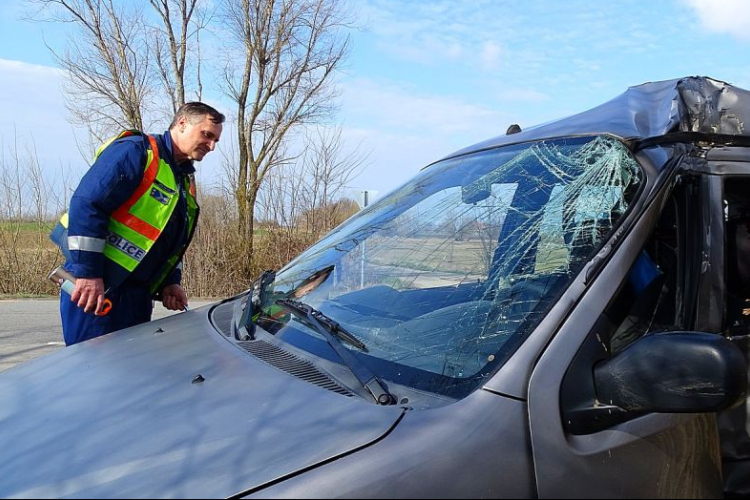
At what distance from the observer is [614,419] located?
132cm

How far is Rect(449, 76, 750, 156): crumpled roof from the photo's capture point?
1710 millimetres

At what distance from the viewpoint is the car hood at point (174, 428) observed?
1147mm

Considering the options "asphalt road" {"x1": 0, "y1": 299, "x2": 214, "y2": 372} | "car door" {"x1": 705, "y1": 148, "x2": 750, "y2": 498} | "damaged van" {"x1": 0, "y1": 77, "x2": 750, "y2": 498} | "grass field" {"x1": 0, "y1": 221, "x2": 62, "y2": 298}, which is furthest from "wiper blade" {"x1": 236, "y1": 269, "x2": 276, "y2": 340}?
"grass field" {"x1": 0, "y1": 221, "x2": 62, "y2": 298}

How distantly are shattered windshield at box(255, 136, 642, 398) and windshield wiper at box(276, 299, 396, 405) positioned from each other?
26mm

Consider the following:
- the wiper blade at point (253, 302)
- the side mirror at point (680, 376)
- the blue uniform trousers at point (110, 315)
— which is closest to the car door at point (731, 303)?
the side mirror at point (680, 376)

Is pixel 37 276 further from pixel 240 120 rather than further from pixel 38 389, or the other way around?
pixel 38 389

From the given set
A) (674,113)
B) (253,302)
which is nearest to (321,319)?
(253,302)

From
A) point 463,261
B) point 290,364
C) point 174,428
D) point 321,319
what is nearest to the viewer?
point 174,428

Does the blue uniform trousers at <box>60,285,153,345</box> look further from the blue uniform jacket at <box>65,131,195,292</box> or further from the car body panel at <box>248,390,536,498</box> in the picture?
the car body panel at <box>248,390,536,498</box>

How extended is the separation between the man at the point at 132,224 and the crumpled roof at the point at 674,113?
2.01m

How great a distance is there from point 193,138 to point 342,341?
2002 mm

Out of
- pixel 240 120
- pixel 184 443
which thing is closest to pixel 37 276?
pixel 240 120

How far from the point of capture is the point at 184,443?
1241 mm

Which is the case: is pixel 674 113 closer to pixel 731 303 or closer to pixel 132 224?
pixel 731 303
